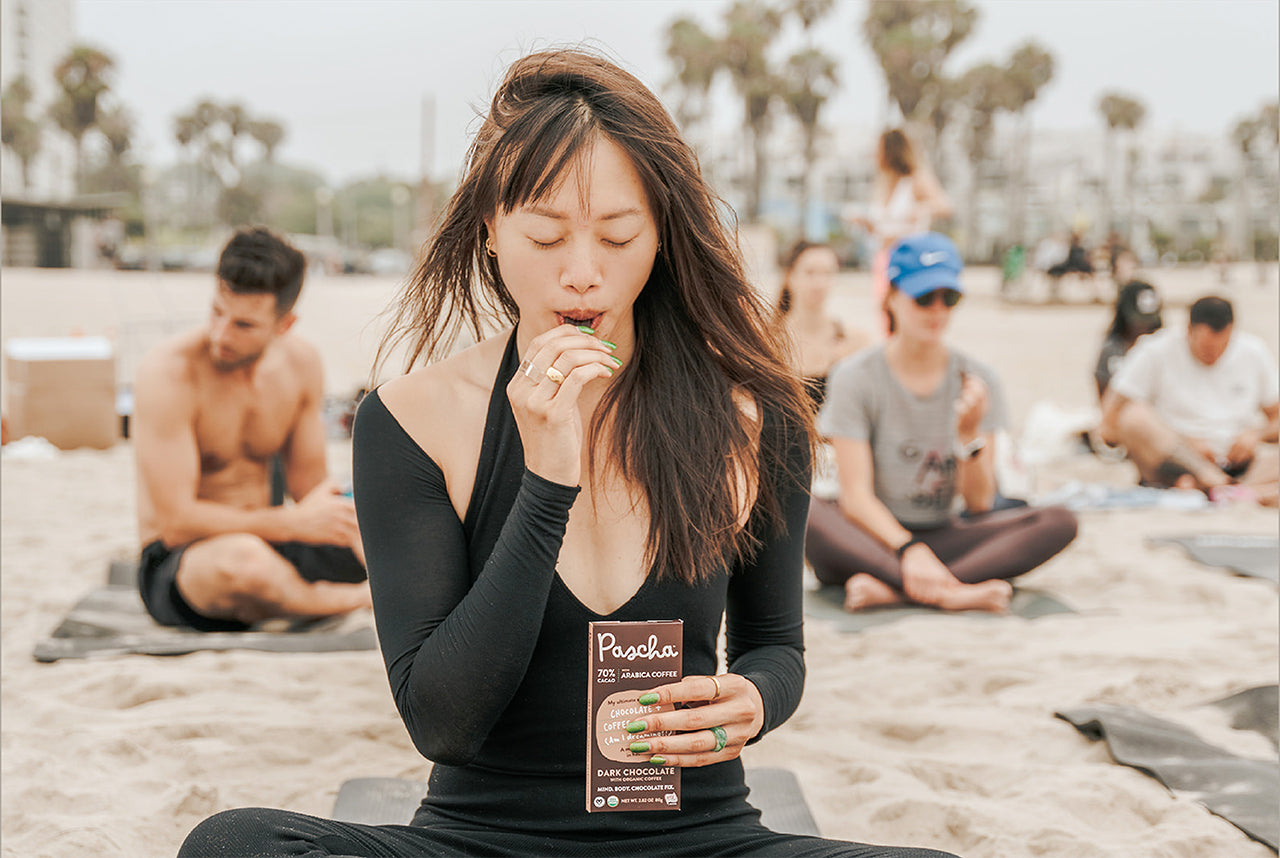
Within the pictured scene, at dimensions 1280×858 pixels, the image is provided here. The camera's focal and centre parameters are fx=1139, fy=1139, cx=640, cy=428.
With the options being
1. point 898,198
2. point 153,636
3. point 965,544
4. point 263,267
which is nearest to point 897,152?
point 898,198

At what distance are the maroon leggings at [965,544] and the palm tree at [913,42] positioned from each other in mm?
38759

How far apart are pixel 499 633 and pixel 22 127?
64.5 m

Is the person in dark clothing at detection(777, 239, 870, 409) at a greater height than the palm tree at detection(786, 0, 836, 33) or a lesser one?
lesser

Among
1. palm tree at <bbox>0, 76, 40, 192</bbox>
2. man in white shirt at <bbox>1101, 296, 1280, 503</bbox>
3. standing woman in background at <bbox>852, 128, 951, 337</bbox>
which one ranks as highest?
palm tree at <bbox>0, 76, 40, 192</bbox>

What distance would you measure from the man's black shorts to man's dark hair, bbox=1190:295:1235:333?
4.93 metres

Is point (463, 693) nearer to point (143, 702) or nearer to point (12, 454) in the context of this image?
point (143, 702)

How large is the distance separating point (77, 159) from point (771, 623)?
2592 inches

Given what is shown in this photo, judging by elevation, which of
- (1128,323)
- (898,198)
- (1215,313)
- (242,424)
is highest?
(898,198)

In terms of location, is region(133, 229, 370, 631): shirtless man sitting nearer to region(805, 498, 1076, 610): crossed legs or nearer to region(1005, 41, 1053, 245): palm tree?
region(805, 498, 1076, 610): crossed legs

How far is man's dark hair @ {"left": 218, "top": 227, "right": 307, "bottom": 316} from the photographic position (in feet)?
12.8

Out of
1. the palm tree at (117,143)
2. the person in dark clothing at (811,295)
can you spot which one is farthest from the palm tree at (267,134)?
the person in dark clothing at (811,295)

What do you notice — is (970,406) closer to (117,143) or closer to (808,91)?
(808,91)

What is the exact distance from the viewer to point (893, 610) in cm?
454

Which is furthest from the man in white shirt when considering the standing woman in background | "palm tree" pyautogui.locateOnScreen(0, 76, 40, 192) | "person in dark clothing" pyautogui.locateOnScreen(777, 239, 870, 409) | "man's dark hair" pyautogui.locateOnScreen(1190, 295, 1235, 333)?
"palm tree" pyautogui.locateOnScreen(0, 76, 40, 192)
